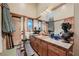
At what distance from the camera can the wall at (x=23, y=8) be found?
→ 5.77 ft

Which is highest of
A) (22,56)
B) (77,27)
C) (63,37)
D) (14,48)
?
(77,27)

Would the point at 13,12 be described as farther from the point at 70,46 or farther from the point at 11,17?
the point at 70,46

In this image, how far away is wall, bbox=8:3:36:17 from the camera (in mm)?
1759

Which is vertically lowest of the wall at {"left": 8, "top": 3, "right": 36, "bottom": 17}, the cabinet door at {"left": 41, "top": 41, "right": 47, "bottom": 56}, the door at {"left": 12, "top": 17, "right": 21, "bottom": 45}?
the cabinet door at {"left": 41, "top": 41, "right": 47, "bottom": 56}

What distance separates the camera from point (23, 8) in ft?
5.81

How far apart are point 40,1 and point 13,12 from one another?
1.29ft

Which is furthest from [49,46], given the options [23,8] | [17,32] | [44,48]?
[23,8]

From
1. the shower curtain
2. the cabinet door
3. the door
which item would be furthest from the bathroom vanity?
the shower curtain

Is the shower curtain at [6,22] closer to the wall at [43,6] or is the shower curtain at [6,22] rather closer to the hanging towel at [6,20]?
the hanging towel at [6,20]

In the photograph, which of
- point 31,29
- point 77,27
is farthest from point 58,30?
point 31,29

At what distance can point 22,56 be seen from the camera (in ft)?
5.92

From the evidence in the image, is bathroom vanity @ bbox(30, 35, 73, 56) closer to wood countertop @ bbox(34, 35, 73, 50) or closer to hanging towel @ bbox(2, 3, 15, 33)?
wood countertop @ bbox(34, 35, 73, 50)

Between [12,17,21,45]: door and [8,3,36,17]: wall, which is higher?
[8,3,36,17]: wall

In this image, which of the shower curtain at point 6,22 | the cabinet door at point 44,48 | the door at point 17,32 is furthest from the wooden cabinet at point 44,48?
the shower curtain at point 6,22
